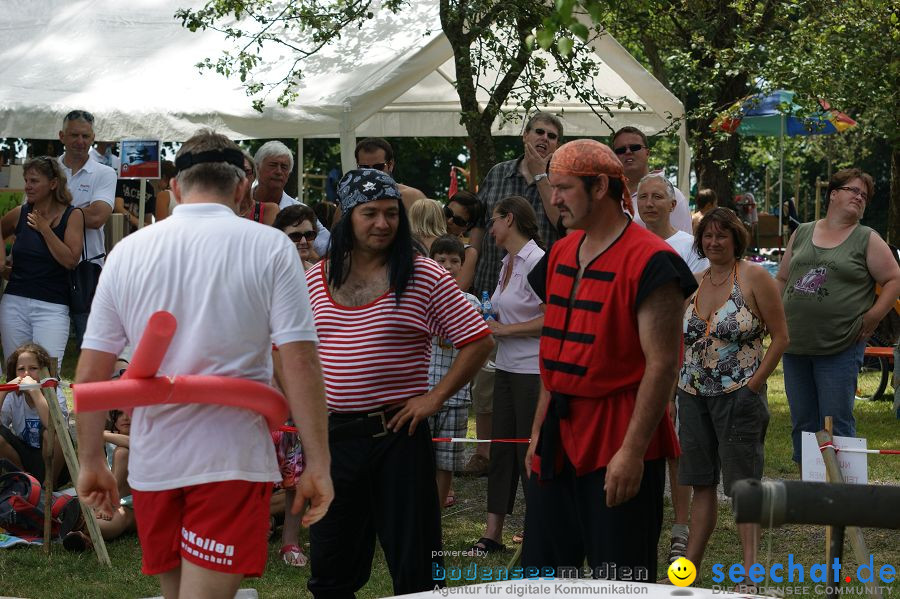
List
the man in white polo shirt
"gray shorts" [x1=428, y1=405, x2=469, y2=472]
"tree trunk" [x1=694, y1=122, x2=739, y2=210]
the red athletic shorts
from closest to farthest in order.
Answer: the red athletic shorts, "gray shorts" [x1=428, y1=405, x2=469, y2=472], the man in white polo shirt, "tree trunk" [x1=694, y1=122, x2=739, y2=210]

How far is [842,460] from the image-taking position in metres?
5.41

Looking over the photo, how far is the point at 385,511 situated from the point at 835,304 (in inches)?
147

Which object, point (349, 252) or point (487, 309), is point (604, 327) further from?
point (487, 309)

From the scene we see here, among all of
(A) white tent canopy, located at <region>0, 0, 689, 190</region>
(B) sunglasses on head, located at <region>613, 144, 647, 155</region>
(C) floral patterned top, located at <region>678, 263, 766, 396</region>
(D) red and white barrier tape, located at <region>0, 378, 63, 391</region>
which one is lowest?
(D) red and white barrier tape, located at <region>0, 378, 63, 391</region>

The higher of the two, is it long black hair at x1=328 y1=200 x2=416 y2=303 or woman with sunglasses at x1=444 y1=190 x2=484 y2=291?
woman with sunglasses at x1=444 y1=190 x2=484 y2=291

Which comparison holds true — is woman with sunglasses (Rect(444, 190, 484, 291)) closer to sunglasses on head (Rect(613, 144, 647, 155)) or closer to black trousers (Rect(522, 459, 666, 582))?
sunglasses on head (Rect(613, 144, 647, 155))

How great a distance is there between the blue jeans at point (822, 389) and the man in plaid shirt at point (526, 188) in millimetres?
1717

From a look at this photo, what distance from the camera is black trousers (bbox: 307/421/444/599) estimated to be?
4605 mm

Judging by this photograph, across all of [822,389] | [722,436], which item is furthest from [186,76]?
[722,436]

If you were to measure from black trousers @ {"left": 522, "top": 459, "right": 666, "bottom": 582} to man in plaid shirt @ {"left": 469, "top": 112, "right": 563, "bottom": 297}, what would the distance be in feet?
11.5

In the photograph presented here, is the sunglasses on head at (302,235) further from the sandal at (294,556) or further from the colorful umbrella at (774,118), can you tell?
the colorful umbrella at (774,118)

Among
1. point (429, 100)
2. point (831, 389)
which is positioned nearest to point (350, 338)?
point (831, 389)

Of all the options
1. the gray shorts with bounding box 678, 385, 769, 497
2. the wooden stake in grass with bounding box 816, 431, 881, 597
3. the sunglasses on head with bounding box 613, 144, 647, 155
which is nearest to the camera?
the wooden stake in grass with bounding box 816, 431, 881, 597

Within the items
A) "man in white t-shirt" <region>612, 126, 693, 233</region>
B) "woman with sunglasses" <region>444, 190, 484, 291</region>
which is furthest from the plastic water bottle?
"man in white t-shirt" <region>612, 126, 693, 233</region>
